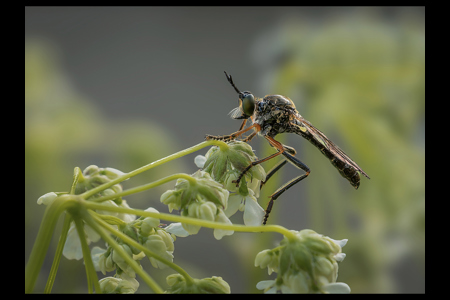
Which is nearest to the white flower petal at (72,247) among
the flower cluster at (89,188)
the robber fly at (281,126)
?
the flower cluster at (89,188)

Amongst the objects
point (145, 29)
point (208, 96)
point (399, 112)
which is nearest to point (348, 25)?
point (399, 112)

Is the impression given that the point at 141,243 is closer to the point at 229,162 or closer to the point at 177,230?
the point at 177,230

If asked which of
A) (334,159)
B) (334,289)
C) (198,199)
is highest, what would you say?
(334,159)

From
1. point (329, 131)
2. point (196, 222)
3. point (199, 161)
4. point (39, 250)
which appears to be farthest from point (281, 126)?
point (329, 131)

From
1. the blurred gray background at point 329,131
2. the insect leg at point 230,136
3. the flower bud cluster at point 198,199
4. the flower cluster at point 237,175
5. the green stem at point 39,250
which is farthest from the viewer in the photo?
the blurred gray background at point 329,131

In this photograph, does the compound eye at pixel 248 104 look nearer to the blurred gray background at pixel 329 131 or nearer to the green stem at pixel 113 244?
the blurred gray background at pixel 329 131
